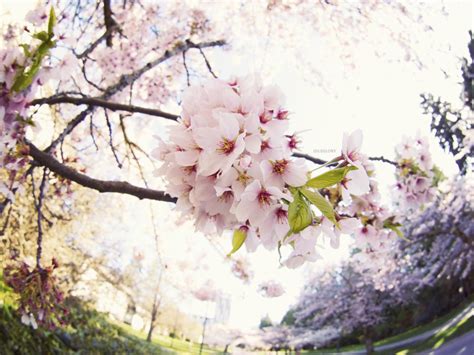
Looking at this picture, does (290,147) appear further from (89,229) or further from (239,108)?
(89,229)

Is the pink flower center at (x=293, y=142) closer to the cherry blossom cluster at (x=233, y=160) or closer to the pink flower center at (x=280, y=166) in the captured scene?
the cherry blossom cluster at (x=233, y=160)

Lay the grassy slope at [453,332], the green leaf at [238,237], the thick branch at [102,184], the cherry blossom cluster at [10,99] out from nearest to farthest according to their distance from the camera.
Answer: the green leaf at [238,237], the cherry blossom cluster at [10,99], the thick branch at [102,184], the grassy slope at [453,332]

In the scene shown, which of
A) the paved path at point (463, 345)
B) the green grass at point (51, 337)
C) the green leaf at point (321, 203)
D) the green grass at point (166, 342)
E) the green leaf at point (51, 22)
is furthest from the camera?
the green grass at point (166, 342)

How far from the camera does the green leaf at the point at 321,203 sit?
21.3 inches

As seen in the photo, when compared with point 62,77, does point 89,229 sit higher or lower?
higher

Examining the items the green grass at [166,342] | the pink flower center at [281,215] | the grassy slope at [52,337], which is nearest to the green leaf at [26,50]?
the pink flower center at [281,215]

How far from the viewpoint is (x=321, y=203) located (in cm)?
54

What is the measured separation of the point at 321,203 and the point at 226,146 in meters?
0.18

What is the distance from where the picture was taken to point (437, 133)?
11820mm

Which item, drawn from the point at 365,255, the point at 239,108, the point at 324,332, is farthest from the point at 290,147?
the point at 324,332

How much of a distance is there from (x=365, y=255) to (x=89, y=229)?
7.19m

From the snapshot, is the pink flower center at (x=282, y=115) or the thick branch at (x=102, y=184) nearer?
the pink flower center at (x=282, y=115)

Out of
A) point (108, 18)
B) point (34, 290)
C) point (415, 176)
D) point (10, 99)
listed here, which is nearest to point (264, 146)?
point (10, 99)

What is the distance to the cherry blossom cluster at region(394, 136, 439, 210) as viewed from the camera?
156 cm
